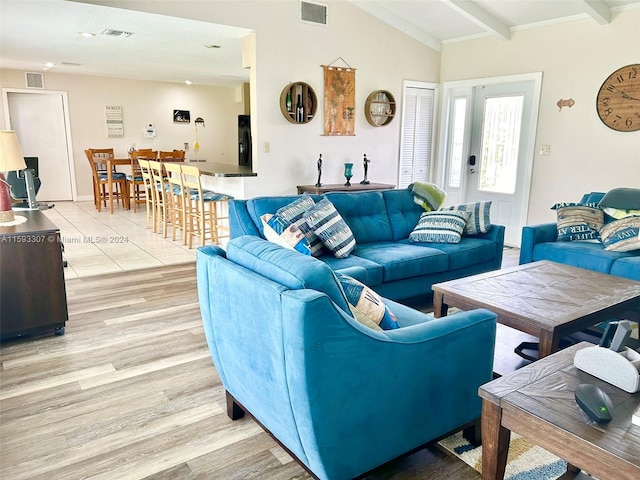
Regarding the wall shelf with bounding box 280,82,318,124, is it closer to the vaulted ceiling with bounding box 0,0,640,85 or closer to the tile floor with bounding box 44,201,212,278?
the vaulted ceiling with bounding box 0,0,640,85

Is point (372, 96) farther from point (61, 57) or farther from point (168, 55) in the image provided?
point (61, 57)

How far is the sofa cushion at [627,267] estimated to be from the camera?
324 cm

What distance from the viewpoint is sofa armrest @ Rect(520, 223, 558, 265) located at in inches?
154

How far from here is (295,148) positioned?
5.29 m

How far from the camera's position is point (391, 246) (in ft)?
11.8

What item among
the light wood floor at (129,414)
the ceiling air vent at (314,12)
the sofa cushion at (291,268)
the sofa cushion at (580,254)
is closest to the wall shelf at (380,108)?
the ceiling air vent at (314,12)

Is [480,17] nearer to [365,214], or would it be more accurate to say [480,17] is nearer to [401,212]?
[401,212]

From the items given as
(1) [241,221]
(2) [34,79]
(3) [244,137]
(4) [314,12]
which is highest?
(4) [314,12]

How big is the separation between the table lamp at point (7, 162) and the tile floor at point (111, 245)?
142cm

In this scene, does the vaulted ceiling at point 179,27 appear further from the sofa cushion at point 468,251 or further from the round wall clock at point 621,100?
the sofa cushion at point 468,251

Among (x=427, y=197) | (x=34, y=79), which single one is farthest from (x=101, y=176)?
(x=427, y=197)

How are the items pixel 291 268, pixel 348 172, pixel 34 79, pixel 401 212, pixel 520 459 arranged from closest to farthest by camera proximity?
pixel 291 268, pixel 520 459, pixel 401 212, pixel 348 172, pixel 34 79

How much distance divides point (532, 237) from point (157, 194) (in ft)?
15.2

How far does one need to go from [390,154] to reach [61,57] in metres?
5.05
